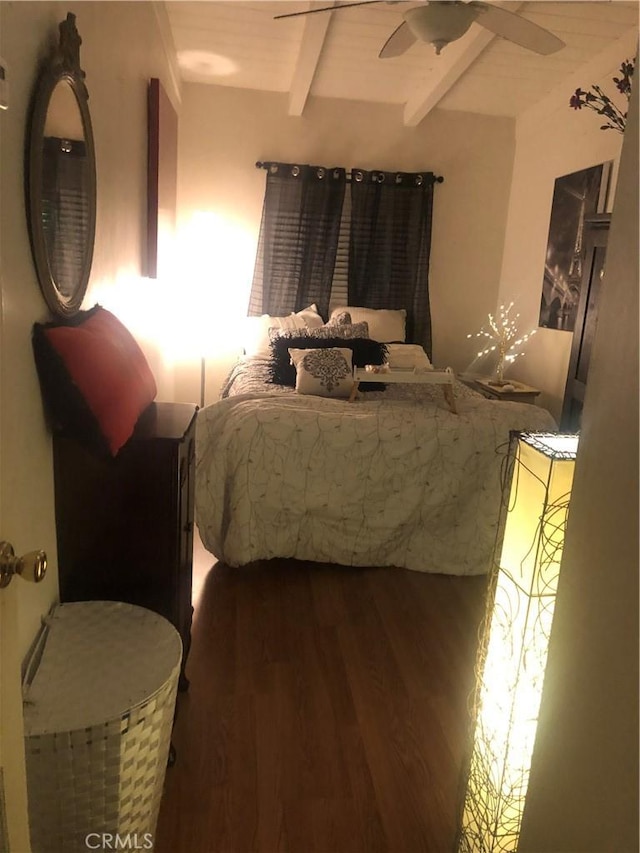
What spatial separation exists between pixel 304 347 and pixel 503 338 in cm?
174

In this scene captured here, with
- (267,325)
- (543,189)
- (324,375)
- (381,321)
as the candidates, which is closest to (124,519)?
(324,375)

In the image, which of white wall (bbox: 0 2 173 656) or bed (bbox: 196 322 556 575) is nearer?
white wall (bbox: 0 2 173 656)

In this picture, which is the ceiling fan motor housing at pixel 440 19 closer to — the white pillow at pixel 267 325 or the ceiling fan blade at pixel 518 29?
the ceiling fan blade at pixel 518 29

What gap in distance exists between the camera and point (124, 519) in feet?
5.23

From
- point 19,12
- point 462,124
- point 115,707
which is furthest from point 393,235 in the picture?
point 115,707

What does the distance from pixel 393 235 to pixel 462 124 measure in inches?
41.0

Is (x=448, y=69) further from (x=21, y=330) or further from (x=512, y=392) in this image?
(x=21, y=330)

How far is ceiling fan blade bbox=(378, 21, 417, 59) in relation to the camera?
2709 mm

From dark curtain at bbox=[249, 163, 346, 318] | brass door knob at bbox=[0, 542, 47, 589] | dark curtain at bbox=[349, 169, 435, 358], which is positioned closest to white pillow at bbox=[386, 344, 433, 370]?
dark curtain at bbox=[349, 169, 435, 358]

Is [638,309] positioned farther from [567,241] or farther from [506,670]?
[567,241]

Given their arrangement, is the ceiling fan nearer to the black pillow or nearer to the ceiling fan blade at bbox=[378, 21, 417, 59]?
the ceiling fan blade at bbox=[378, 21, 417, 59]

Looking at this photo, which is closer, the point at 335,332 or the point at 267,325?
the point at 335,332

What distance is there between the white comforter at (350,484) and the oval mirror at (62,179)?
1.17 metres

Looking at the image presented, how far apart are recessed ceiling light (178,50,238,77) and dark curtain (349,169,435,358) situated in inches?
45.9
